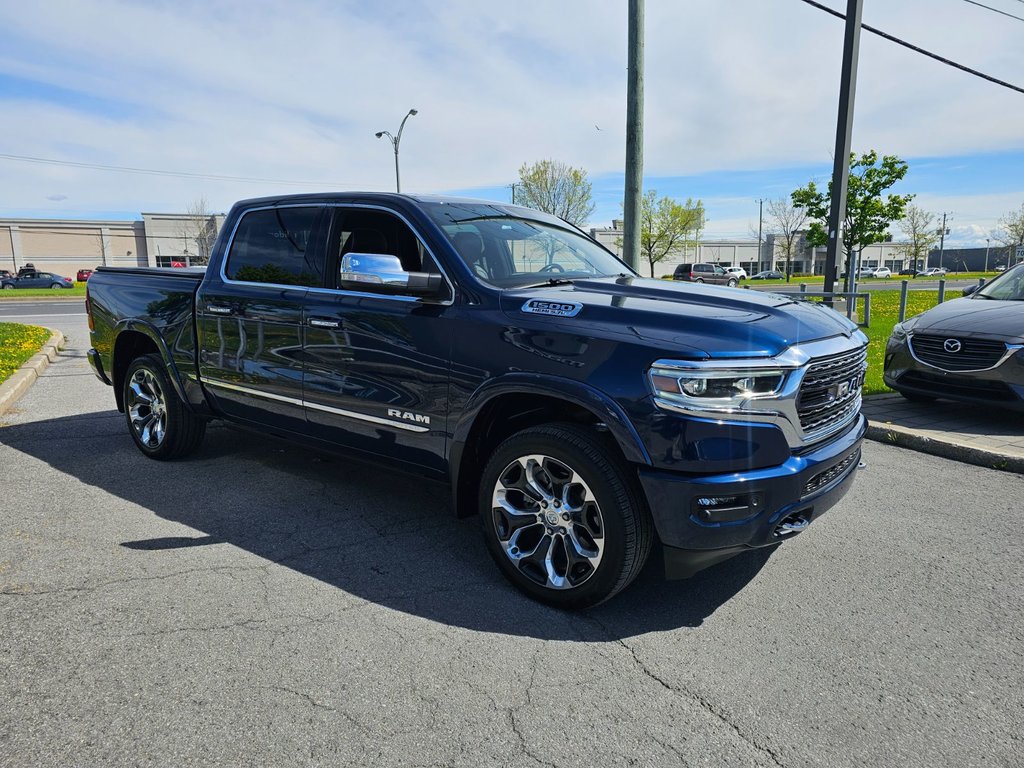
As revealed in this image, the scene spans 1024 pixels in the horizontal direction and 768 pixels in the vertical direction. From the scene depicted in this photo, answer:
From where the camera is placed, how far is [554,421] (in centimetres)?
330

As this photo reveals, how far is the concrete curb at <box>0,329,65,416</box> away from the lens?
24.5 feet

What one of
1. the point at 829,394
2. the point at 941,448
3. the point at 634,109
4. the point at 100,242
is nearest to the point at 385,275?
the point at 829,394

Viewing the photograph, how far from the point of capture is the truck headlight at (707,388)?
281 centimetres

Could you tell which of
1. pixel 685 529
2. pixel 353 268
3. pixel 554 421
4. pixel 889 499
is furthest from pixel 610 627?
pixel 889 499

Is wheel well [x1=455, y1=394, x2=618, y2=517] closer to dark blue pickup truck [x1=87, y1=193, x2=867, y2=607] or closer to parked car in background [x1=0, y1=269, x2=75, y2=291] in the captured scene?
dark blue pickup truck [x1=87, y1=193, x2=867, y2=607]

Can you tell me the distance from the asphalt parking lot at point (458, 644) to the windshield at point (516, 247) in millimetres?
1535

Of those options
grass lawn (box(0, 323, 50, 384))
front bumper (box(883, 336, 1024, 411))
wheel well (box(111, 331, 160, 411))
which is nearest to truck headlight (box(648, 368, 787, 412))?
wheel well (box(111, 331, 160, 411))

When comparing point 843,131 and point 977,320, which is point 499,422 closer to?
point 977,320

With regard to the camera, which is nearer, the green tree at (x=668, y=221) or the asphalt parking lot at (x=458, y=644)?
the asphalt parking lot at (x=458, y=644)

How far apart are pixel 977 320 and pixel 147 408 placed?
7206mm

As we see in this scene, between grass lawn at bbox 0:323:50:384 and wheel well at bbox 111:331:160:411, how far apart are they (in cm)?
354

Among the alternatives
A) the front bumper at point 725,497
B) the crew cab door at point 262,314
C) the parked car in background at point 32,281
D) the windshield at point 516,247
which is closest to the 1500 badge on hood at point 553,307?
the windshield at point 516,247

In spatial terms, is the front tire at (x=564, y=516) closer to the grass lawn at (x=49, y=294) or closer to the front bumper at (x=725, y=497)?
the front bumper at (x=725, y=497)

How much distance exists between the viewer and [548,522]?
322 centimetres
